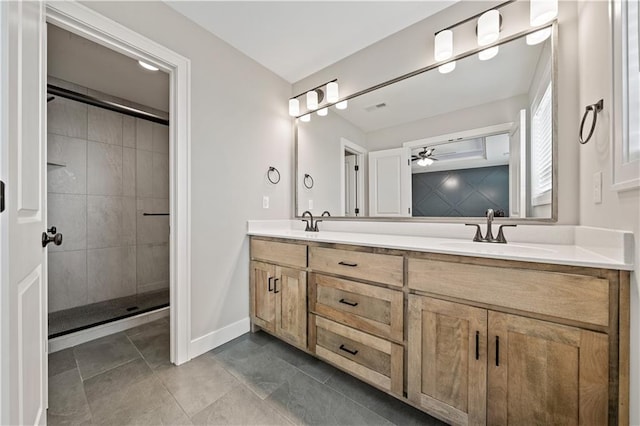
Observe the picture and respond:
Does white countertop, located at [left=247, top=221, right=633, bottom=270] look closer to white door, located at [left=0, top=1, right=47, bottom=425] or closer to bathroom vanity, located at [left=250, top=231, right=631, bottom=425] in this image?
bathroom vanity, located at [left=250, top=231, right=631, bottom=425]

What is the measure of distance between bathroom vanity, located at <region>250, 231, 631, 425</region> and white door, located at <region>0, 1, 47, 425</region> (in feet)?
4.00

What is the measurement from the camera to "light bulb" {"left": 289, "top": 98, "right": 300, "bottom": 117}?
242cm

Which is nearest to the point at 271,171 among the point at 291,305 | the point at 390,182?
the point at 390,182

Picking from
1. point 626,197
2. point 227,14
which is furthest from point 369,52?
point 626,197

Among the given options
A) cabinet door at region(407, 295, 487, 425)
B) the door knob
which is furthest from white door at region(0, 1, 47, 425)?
cabinet door at region(407, 295, 487, 425)

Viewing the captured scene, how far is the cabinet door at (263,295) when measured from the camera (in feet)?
6.26

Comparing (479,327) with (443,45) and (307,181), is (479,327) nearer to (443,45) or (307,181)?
(443,45)

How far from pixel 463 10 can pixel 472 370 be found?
6.69ft

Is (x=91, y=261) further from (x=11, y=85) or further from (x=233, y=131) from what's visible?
(x=11, y=85)

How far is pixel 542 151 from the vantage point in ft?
4.44

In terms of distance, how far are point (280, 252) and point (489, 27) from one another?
193 centimetres

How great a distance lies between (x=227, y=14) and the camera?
172 cm

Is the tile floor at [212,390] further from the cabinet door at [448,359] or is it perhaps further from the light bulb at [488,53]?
the light bulb at [488,53]

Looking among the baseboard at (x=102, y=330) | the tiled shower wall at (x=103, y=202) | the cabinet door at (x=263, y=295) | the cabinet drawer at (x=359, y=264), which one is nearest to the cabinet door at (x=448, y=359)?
the cabinet drawer at (x=359, y=264)
